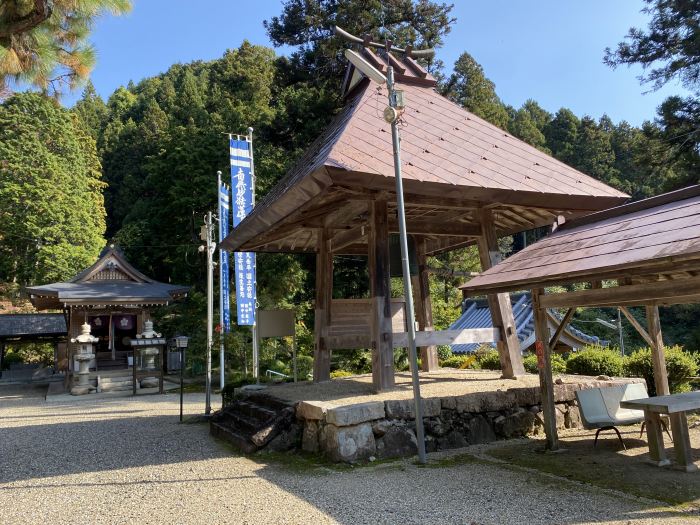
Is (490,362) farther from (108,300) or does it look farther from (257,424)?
(108,300)

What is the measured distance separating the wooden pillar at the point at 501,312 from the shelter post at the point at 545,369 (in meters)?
1.70

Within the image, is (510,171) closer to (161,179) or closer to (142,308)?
(142,308)

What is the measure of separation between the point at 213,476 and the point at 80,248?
25.0m

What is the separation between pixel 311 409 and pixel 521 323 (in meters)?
13.9

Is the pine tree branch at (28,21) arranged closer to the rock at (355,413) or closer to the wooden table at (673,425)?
the rock at (355,413)

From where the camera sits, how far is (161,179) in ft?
94.7

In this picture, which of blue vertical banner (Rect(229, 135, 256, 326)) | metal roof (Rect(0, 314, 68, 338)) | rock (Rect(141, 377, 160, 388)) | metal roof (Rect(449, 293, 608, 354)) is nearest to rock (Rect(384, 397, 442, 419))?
blue vertical banner (Rect(229, 135, 256, 326))

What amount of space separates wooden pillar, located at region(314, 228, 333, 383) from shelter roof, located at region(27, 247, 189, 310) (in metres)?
12.0

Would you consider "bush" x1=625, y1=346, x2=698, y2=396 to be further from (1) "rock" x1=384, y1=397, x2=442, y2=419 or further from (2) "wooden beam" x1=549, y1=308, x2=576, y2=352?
(1) "rock" x1=384, y1=397, x2=442, y2=419

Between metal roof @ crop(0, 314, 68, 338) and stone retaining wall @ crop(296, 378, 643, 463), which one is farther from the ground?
metal roof @ crop(0, 314, 68, 338)

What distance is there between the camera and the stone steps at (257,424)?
6.28 meters

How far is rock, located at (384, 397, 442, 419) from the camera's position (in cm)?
591

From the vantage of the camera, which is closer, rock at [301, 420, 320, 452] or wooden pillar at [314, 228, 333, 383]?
rock at [301, 420, 320, 452]

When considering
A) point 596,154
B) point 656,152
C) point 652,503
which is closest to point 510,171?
point 652,503
